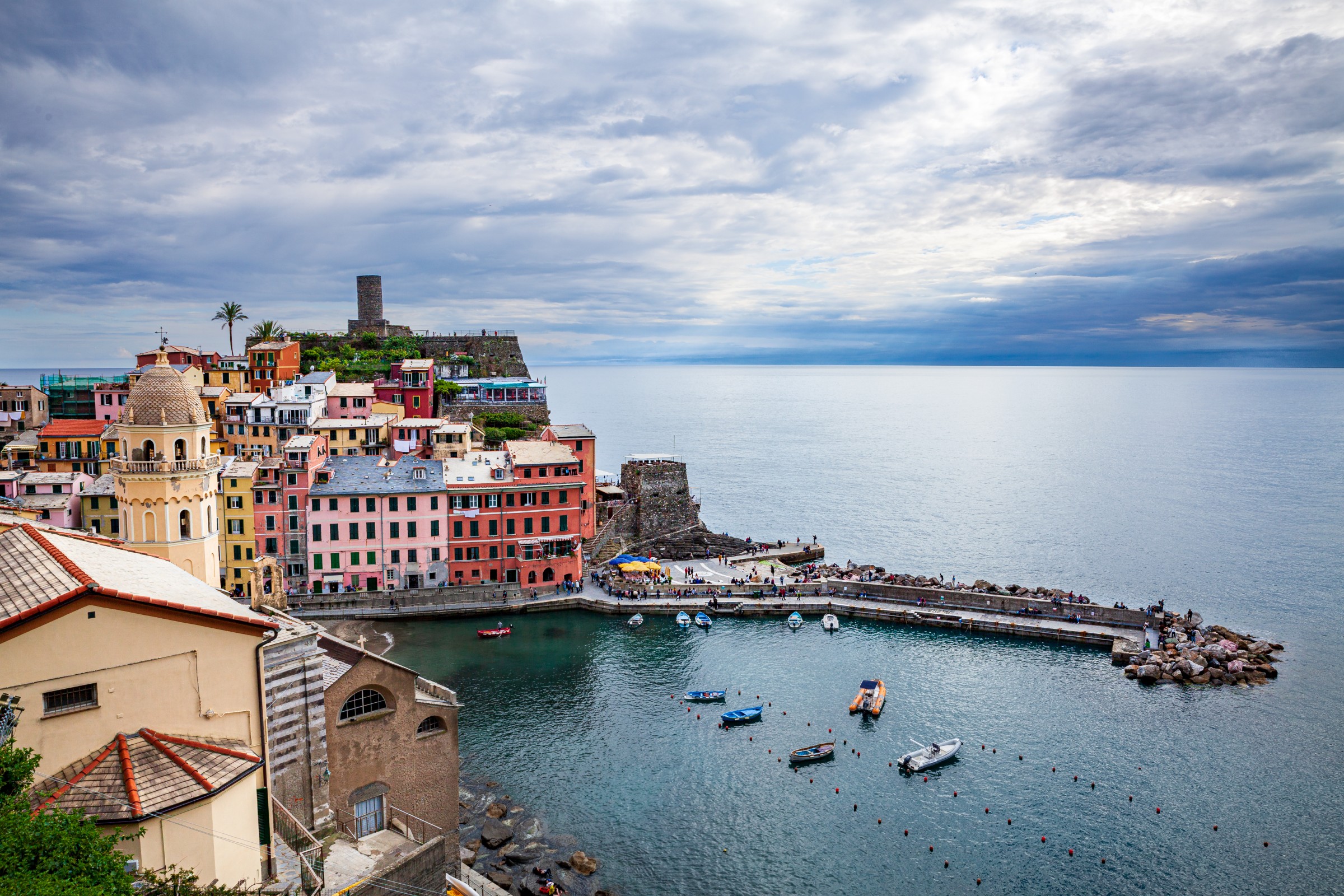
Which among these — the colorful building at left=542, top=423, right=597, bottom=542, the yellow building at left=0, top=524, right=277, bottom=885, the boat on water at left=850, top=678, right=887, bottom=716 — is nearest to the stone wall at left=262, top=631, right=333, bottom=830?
the yellow building at left=0, top=524, right=277, bottom=885

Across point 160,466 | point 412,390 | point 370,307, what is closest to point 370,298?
point 370,307

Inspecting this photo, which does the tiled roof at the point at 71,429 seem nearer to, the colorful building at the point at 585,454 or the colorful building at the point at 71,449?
the colorful building at the point at 71,449

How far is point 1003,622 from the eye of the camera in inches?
2479

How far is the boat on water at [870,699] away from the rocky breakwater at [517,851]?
20393 millimetres

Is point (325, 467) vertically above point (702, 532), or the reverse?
point (325, 467)

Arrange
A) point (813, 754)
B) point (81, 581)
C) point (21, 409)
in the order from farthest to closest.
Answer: point (21, 409) → point (813, 754) → point (81, 581)

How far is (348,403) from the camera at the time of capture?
8881cm

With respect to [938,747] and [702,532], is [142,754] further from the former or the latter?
[702,532]

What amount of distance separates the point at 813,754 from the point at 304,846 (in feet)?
90.0

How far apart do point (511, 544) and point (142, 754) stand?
170ft

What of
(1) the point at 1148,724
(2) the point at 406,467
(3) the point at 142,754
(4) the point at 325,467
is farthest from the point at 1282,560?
(3) the point at 142,754

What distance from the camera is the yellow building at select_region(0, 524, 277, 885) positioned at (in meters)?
15.3

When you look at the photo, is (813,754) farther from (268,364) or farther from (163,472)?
(268,364)

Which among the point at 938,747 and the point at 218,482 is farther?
the point at 218,482
